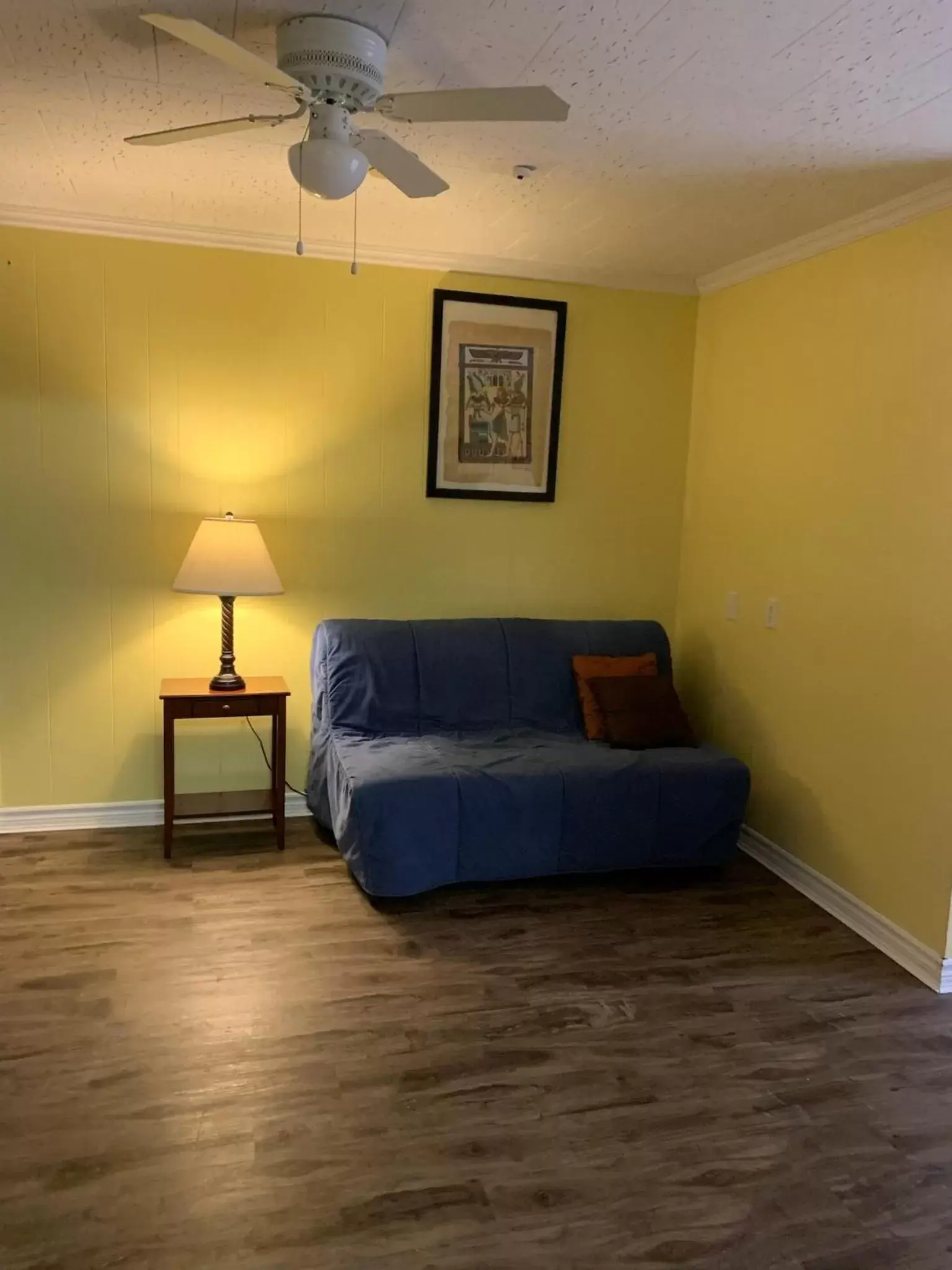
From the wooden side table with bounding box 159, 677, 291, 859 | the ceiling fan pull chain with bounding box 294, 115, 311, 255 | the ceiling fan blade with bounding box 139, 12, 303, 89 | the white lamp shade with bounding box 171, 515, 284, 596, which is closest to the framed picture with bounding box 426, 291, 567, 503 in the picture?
the ceiling fan pull chain with bounding box 294, 115, 311, 255

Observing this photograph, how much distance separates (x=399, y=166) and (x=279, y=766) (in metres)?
2.21

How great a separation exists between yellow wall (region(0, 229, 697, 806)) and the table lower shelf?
6.0 inches

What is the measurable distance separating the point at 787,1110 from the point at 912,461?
1.93 meters

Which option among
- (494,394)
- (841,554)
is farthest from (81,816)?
(841,554)

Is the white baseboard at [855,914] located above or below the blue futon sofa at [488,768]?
below

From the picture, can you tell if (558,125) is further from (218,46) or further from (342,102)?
(218,46)

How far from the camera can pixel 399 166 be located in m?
2.24

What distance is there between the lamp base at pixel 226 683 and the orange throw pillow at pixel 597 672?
4.48 ft

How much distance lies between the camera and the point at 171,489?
12.0 feet

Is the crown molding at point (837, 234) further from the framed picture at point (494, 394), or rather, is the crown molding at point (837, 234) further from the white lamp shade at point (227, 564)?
the white lamp shade at point (227, 564)

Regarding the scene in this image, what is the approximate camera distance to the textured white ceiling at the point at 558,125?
1.90 meters

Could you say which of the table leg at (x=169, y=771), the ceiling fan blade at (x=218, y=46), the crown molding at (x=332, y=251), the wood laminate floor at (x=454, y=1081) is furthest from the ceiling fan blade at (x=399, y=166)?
the wood laminate floor at (x=454, y=1081)

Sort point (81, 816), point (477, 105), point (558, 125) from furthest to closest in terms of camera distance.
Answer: point (81, 816)
point (558, 125)
point (477, 105)

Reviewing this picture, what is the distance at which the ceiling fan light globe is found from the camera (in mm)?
1966
